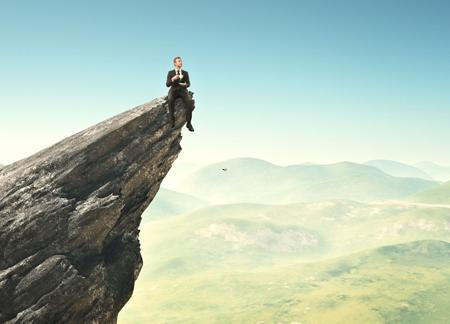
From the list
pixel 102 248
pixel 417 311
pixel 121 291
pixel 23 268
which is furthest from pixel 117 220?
pixel 417 311

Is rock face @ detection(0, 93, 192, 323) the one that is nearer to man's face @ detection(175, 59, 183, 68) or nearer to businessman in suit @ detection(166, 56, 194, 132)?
businessman in suit @ detection(166, 56, 194, 132)

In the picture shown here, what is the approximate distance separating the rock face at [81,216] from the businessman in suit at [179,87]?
1.17m

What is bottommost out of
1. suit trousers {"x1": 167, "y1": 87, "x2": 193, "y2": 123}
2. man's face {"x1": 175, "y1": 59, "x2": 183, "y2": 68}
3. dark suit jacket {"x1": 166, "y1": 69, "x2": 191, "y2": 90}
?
suit trousers {"x1": 167, "y1": 87, "x2": 193, "y2": 123}

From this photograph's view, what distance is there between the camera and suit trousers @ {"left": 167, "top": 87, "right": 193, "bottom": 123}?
2603cm

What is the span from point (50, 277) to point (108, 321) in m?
5.38

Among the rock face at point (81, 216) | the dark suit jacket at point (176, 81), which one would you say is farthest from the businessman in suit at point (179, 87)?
the rock face at point (81, 216)

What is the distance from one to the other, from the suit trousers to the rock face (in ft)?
3.67

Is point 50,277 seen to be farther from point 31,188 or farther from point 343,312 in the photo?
point 343,312

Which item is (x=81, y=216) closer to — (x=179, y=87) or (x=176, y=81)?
(x=179, y=87)

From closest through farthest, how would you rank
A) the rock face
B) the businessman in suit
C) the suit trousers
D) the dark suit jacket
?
1. the rock face
2. the businessman in suit
3. the dark suit jacket
4. the suit trousers

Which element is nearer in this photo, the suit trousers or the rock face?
the rock face

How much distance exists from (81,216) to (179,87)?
34.5ft

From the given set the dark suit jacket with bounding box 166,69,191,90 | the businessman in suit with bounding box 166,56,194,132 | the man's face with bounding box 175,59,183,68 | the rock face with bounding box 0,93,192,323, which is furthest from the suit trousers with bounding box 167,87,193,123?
the man's face with bounding box 175,59,183,68

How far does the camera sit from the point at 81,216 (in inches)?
1002
